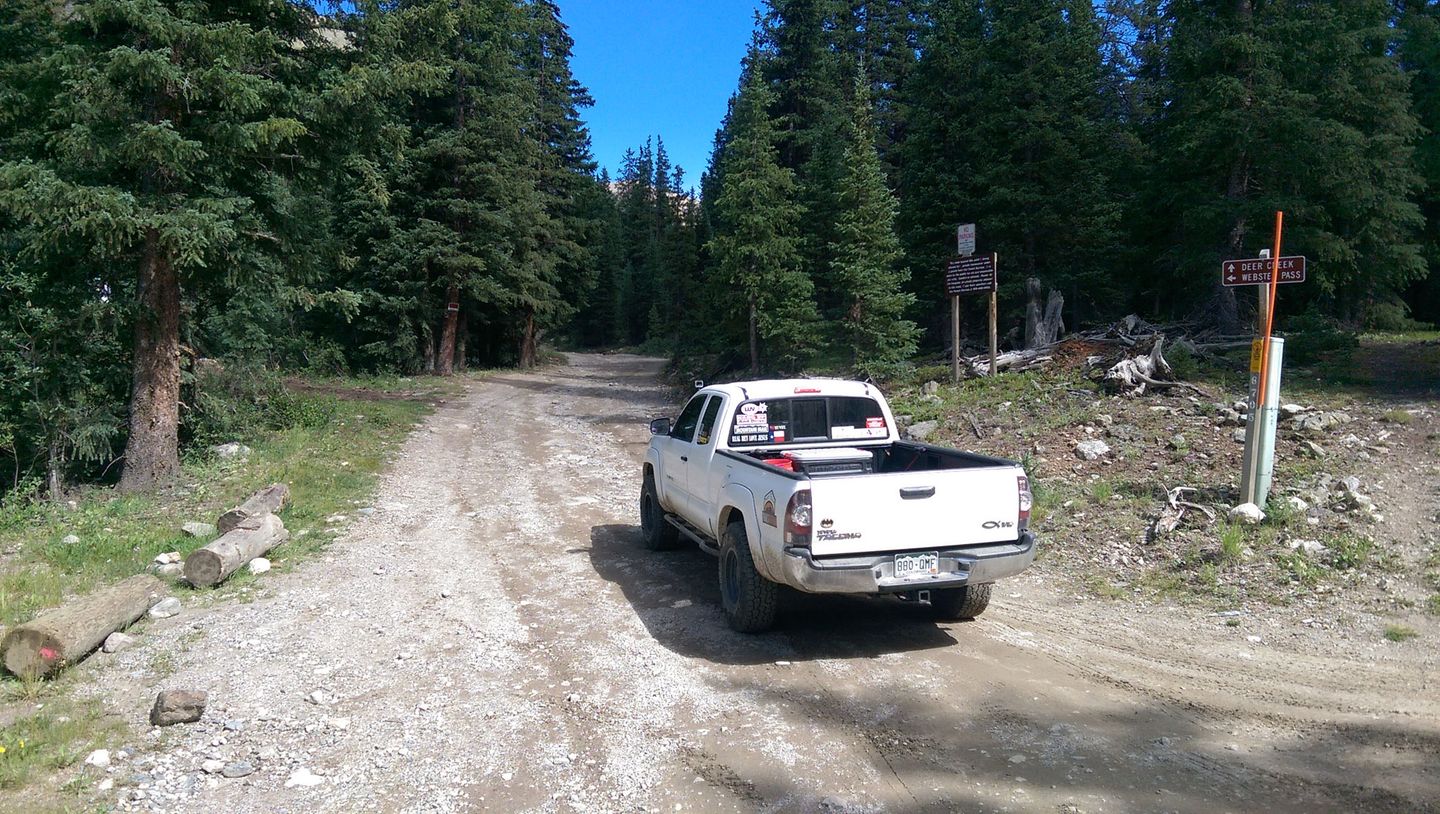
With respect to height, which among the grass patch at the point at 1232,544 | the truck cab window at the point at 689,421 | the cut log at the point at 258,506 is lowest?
the cut log at the point at 258,506

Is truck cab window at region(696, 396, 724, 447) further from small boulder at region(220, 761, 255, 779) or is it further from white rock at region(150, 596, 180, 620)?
A: white rock at region(150, 596, 180, 620)

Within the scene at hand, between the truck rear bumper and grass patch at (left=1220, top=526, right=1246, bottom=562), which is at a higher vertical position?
the truck rear bumper

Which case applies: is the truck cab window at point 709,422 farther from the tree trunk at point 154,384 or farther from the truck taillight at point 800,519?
the tree trunk at point 154,384

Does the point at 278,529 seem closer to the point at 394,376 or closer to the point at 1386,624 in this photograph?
the point at 1386,624

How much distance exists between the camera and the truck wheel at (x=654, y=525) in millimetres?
9930

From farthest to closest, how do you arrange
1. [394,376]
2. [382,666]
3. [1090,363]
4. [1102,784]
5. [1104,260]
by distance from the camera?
[394,376] < [1104,260] < [1090,363] < [382,666] < [1102,784]

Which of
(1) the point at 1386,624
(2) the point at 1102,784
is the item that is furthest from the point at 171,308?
(1) the point at 1386,624

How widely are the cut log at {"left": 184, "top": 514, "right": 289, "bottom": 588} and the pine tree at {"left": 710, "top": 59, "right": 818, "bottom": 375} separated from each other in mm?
13462

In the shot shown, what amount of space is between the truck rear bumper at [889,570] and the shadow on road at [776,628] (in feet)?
2.29

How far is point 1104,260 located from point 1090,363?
25.6 ft

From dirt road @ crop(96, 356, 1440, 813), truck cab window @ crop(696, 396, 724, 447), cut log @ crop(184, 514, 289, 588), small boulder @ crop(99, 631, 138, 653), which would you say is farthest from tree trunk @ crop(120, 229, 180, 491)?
truck cab window @ crop(696, 396, 724, 447)

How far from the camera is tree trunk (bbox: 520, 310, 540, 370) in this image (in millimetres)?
39438

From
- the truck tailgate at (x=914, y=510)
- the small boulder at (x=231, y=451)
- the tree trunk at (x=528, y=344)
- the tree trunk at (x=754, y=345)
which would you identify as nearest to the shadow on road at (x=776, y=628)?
the truck tailgate at (x=914, y=510)

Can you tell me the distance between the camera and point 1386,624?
6777 mm
